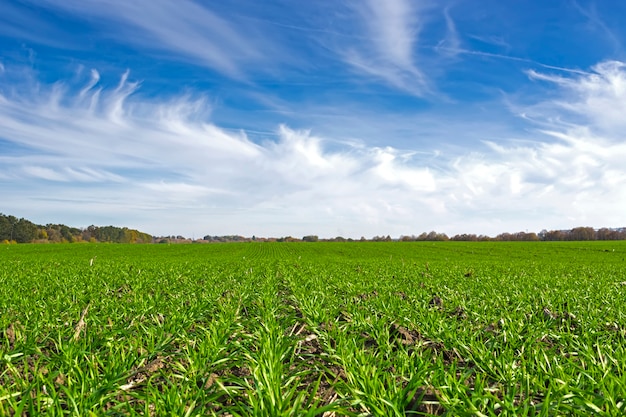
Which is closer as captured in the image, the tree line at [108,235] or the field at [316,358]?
the field at [316,358]

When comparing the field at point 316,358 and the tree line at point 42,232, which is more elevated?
the tree line at point 42,232

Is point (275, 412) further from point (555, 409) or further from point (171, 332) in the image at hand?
point (171, 332)

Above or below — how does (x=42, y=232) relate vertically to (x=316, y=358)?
above

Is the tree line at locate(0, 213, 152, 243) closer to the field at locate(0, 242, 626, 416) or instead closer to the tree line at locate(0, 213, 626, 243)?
the tree line at locate(0, 213, 626, 243)

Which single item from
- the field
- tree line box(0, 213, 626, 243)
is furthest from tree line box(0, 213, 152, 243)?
the field

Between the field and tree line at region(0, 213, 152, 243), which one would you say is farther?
tree line at region(0, 213, 152, 243)

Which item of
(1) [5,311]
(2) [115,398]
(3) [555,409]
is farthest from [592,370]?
(1) [5,311]

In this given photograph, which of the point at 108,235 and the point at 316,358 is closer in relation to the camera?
the point at 316,358

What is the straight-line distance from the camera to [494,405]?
9.73 feet

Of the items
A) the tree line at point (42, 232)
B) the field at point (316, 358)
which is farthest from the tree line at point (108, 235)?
the field at point (316, 358)

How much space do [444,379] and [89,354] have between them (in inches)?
159

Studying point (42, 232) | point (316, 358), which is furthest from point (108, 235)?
point (316, 358)

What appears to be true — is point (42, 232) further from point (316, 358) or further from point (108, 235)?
point (316, 358)

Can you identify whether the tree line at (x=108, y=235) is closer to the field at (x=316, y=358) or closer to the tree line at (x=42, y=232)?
the tree line at (x=42, y=232)
